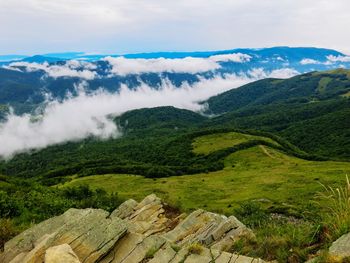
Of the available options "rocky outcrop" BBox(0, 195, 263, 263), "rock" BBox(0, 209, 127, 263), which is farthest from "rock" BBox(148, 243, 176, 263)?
"rock" BBox(0, 209, 127, 263)

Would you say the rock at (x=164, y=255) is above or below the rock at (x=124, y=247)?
above

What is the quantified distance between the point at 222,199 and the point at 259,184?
2520 cm

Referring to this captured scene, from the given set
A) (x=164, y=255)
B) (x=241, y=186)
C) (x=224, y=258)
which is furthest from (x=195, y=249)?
(x=241, y=186)

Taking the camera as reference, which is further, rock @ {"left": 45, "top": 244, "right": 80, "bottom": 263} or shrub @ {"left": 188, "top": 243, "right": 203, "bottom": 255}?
shrub @ {"left": 188, "top": 243, "right": 203, "bottom": 255}

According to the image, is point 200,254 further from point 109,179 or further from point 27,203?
point 109,179

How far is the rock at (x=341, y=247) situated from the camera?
13.7 metres

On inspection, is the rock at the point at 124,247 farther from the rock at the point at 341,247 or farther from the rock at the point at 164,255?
the rock at the point at 341,247

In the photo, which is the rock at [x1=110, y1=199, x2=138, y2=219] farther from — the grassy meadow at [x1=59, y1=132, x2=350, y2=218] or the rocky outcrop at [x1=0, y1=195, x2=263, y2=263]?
the grassy meadow at [x1=59, y1=132, x2=350, y2=218]

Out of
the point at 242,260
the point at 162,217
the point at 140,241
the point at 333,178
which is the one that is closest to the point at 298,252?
the point at 242,260

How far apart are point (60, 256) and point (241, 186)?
138198 millimetres

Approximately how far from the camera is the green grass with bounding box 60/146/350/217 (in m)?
120

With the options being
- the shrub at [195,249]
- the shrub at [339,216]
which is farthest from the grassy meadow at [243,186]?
the shrub at [339,216]

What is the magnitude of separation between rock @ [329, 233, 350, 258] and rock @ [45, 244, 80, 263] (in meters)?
10.7

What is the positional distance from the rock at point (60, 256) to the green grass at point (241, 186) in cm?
8385
